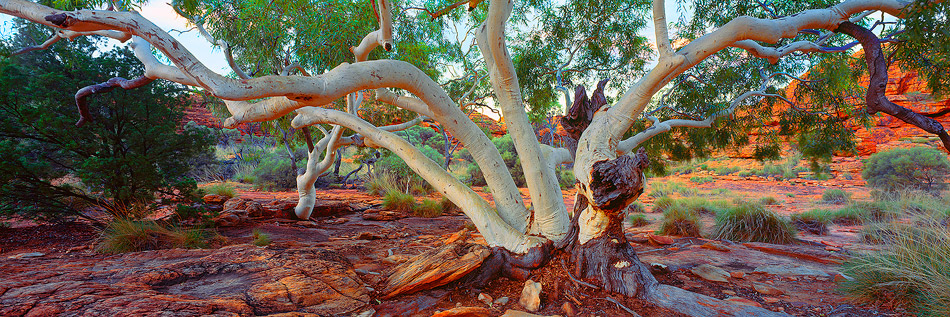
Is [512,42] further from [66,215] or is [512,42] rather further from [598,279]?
[66,215]

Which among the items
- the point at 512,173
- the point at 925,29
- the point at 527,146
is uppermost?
the point at 925,29

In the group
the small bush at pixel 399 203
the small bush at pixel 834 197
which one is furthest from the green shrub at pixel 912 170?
the small bush at pixel 399 203

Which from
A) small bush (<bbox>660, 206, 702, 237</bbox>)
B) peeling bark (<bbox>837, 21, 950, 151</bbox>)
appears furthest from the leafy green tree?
peeling bark (<bbox>837, 21, 950, 151</bbox>)

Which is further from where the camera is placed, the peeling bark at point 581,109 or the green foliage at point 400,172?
the green foliage at point 400,172

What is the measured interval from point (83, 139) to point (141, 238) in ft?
6.05

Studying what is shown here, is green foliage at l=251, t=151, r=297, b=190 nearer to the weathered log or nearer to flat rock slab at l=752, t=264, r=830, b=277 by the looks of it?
the weathered log

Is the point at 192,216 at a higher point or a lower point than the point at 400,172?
lower

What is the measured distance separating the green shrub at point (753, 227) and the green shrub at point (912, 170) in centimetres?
1091

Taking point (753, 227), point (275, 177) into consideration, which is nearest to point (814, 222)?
point (753, 227)

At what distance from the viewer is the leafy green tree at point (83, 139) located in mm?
4551

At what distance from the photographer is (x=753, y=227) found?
5785 mm

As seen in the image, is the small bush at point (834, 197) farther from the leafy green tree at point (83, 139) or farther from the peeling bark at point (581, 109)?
the leafy green tree at point (83, 139)

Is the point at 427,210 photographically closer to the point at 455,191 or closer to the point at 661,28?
the point at 455,191

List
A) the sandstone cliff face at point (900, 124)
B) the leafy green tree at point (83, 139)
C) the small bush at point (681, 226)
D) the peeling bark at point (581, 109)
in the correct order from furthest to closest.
Result: the sandstone cliff face at point (900, 124)
the small bush at point (681, 226)
the leafy green tree at point (83, 139)
the peeling bark at point (581, 109)
